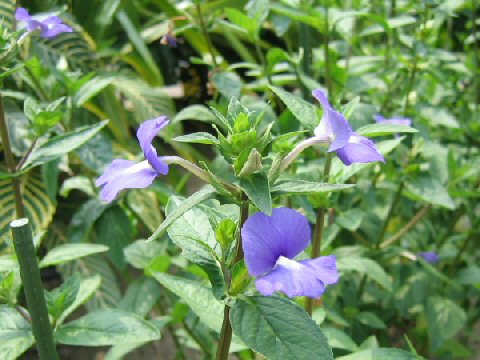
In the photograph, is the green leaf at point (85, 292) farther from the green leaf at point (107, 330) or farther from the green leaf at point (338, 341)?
the green leaf at point (338, 341)

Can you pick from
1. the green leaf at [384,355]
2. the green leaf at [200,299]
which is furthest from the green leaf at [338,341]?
the green leaf at [200,299]

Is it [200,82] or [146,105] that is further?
[200,82]

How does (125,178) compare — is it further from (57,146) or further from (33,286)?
(57,146)

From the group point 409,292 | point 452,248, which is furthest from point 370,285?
point 452,248

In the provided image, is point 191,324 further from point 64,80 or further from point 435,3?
point 435,3

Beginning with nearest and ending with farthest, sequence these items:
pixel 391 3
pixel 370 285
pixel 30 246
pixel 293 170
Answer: pixel 30 246 → pixel 293 170 → pixel 370 285 → pixel 391 3

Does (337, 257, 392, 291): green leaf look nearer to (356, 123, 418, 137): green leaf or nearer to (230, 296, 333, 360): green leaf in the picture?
(356, 123, 418, 137): green leaf

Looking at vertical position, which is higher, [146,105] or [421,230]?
[146,105]
